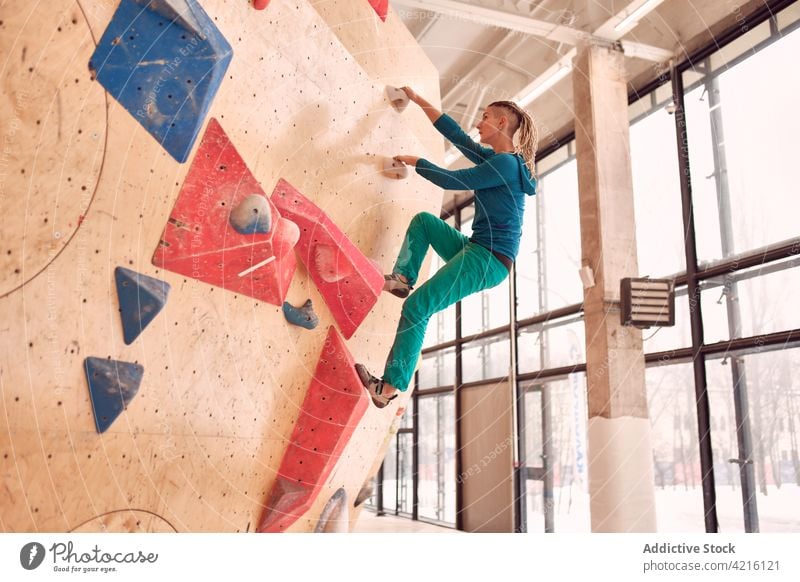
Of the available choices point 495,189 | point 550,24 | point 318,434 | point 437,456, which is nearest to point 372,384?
point 318,434

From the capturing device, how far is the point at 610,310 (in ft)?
18.9

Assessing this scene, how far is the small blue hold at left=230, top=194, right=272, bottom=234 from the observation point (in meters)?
2.30

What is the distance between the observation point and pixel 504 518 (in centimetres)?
970

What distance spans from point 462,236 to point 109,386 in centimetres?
170

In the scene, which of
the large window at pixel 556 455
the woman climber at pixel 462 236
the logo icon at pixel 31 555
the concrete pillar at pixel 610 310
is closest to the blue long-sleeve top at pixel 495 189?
the woman climber at pixel 462 236

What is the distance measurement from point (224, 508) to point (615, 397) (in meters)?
4.03

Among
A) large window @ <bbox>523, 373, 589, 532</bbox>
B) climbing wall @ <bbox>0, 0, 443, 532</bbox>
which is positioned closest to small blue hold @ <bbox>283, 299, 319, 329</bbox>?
climbing wall @ <bbox>0, 0, 443, 532</bbox>

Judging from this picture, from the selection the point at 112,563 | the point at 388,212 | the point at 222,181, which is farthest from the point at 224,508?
the point at 388,212

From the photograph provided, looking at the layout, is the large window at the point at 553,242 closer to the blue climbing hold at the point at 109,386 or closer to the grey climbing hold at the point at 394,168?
the grey climbing hold at the point at 394,168

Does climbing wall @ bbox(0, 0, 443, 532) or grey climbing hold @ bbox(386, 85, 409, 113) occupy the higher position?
grey climbing hold @ bbox(386, 85, 409, 113)

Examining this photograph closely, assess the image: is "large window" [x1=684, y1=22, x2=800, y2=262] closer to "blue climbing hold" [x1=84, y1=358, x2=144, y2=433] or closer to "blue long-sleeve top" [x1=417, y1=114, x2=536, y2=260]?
"blue long-sleeve top" [x1=417, y1=114, x2=536, y2=260]

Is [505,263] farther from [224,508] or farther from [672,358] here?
[672,358]

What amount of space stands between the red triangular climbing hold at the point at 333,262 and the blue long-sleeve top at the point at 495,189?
0.51m

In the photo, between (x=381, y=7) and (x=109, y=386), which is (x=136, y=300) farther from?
(x=381, y=7)
